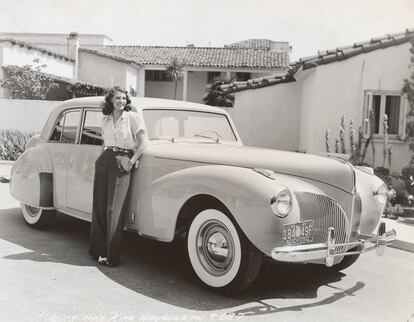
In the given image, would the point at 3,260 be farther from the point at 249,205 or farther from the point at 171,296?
the point at 249,205

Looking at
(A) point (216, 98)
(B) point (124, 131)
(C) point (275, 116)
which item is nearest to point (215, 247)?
(B) point (124, 131)

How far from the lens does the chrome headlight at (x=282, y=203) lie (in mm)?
3416

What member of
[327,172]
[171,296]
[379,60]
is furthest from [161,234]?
[379,60]

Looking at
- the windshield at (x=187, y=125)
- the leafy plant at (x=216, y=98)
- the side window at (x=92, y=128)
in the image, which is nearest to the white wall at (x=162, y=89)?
the leafy plant at (x=216, y=98)

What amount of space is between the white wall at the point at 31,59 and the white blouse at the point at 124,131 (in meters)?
14.4

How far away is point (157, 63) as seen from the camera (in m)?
30.6

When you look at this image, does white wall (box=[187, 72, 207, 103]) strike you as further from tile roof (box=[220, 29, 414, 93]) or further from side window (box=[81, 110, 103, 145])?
side window (box=[81, 110, 103, 145])

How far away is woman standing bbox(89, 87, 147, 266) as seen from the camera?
434cm

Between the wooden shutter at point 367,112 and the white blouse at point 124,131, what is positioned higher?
the wooden shutter at point 367,112

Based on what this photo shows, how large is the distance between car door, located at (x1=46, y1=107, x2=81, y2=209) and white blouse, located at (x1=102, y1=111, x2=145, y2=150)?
0.89 m

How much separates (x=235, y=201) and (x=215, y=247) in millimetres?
465

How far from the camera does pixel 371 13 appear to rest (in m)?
4.00

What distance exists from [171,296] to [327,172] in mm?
1517

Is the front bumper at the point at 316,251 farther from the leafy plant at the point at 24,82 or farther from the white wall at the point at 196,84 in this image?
the white wall at the point at 196,84
